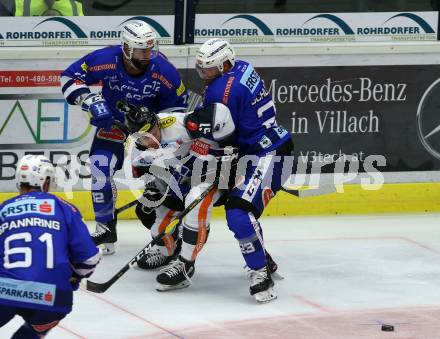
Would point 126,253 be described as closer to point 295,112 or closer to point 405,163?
point 295,112

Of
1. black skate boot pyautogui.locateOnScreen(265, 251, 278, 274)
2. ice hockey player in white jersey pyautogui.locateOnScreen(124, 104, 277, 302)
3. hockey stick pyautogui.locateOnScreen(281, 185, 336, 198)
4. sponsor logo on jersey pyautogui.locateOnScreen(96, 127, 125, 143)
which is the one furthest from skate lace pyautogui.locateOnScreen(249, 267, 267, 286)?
hockey stick pyautogui.locateOnScreen(281, 185, 336, 198)

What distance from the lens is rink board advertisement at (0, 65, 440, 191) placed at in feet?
29.2

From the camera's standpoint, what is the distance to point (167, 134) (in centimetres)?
728

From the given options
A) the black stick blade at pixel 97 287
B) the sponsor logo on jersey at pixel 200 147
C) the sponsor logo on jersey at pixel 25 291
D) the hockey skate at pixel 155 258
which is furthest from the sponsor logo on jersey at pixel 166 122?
the sponsor logo on jersey at pixel 25 291

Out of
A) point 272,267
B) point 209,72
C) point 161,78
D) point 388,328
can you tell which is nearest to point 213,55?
point 209,72

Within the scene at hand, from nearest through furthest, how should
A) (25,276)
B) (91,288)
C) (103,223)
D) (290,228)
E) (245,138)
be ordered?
1. (25,276)
2. (91,288)
3. (245,138)
4. (103,223)
5. (290,228)

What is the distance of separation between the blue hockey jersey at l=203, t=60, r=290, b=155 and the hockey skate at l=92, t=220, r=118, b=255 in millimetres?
1282

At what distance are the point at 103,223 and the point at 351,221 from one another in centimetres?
202

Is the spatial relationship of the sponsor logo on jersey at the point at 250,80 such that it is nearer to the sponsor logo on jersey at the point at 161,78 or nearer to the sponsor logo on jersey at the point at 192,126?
the sponsor logo on jersey at the point at 192,126

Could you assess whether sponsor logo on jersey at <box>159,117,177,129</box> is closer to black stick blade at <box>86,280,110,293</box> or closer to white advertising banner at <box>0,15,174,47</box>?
black stick blade at <box>86,280,110,293</box>

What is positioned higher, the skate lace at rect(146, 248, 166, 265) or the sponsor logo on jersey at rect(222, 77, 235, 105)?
the sponsor logo on jersey at rect(222, 77, 235, 105)

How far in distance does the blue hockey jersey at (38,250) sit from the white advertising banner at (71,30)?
358 cm

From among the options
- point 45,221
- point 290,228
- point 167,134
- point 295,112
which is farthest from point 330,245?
A: point 45,221

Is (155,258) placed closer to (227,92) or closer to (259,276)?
(259,276)
